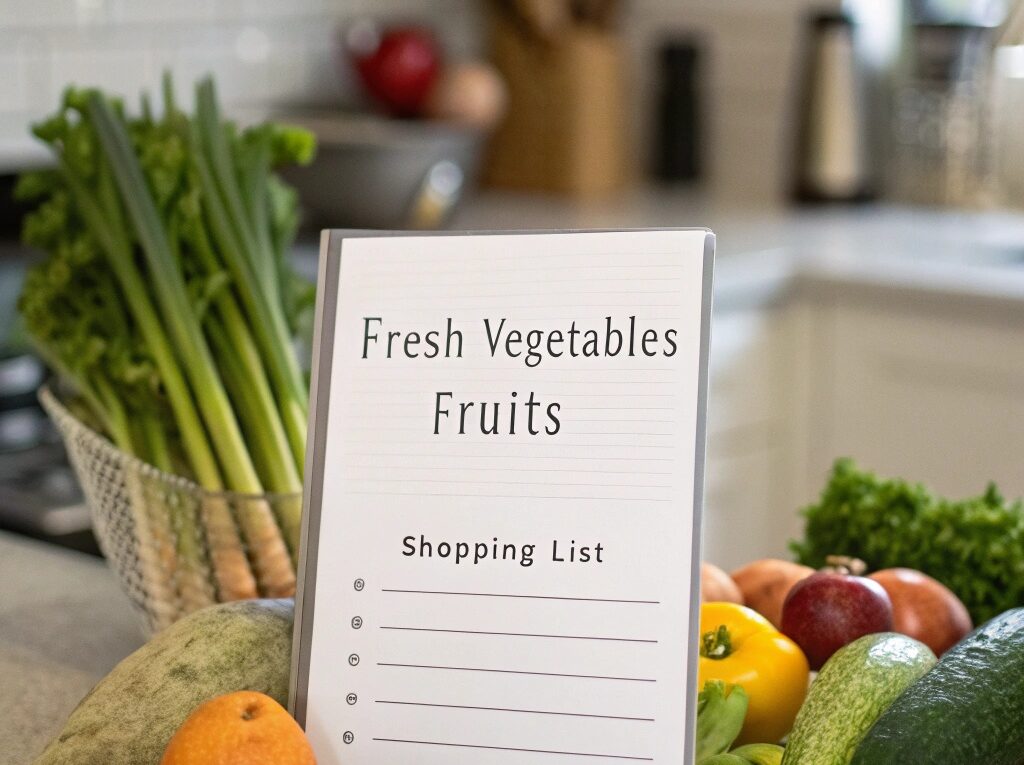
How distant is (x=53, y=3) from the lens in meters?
2.23

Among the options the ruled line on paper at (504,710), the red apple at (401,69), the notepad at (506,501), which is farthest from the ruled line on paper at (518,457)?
the red apple at (401,69)

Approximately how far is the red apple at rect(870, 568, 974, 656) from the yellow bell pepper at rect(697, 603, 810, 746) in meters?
0.08

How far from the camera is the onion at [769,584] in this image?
0.77 meters

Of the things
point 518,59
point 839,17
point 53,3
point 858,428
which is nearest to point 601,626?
point 858,428

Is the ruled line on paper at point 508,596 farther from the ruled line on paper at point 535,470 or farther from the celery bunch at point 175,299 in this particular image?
the celery bunch at point 175,299

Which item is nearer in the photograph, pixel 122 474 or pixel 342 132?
pixel 122 474

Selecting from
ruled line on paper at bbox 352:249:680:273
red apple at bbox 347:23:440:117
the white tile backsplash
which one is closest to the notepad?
ruled line on paper at bbox 352:249:680:273

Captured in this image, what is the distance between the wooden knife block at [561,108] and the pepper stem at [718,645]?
7.15 feet

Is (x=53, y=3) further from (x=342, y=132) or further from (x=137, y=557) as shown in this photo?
(x=137, y=557)

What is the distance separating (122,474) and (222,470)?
0.25 feet

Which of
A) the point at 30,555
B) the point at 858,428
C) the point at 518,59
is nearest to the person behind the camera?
the point at 30,555

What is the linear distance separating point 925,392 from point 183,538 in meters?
1.46

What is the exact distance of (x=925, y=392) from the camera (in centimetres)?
201

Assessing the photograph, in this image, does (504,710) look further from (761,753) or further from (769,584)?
(769,584)
